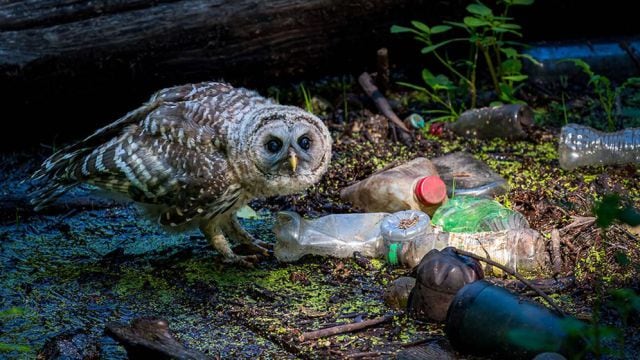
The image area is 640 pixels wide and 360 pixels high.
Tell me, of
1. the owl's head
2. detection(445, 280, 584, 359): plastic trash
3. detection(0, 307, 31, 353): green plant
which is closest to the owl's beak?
the owl's head

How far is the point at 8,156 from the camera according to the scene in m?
7.40

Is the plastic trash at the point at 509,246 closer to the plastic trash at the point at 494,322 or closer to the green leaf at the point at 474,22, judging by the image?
the plastic trash at the point at 494,322

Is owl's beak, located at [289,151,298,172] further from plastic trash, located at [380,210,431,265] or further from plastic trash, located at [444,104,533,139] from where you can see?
plastic trash, located at [444,104,533,139]

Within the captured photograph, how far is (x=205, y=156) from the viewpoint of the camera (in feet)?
17.2

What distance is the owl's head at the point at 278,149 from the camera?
16.9ft

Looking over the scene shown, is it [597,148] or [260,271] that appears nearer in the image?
[260,271]

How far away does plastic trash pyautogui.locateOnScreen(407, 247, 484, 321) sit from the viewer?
445cm

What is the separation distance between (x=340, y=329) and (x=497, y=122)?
3.09 meters

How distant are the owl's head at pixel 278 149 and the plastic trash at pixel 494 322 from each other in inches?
53.3

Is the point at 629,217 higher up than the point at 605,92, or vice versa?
the point at 629,217

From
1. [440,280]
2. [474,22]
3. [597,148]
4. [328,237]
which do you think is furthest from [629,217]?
[474,22]

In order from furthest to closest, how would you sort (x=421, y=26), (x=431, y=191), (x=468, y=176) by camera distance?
1. (x=421, y=26)
2. (x=468, y=176)
3. (x=431, y=191)

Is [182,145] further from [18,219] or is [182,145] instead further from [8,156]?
[8,156]

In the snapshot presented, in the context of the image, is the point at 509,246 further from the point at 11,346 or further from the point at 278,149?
the point at 11,346
